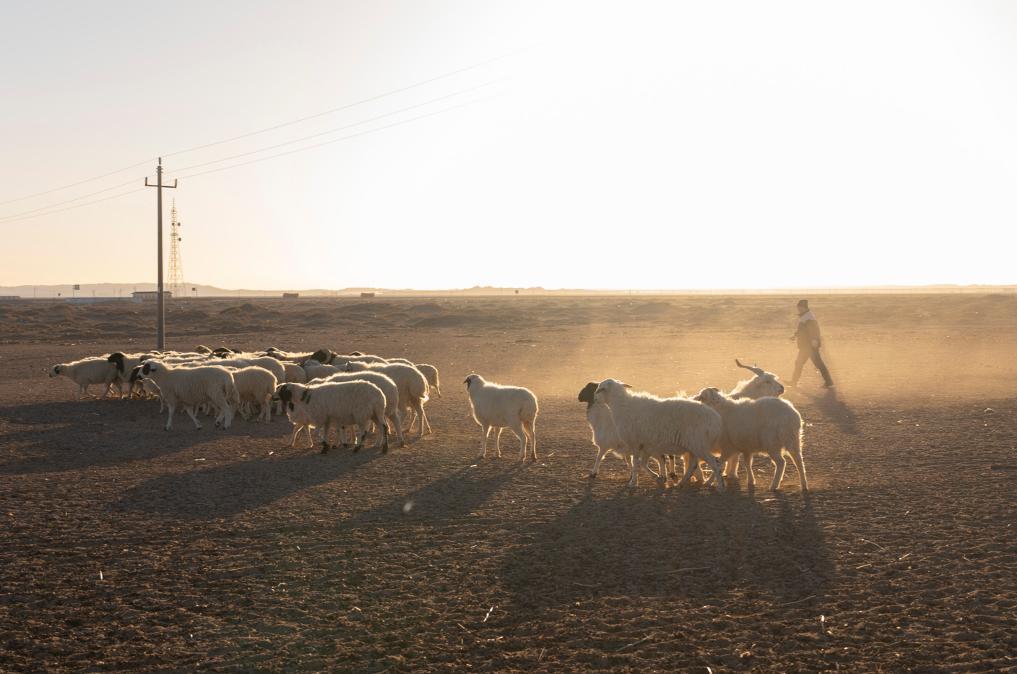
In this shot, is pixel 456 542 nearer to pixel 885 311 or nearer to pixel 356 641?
pixel 356 641

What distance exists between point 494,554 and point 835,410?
12653 mm

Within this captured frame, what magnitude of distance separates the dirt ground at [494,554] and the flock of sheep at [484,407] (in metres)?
0.53

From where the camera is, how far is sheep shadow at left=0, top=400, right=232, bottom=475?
45.3 feet

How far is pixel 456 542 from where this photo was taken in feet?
29.6

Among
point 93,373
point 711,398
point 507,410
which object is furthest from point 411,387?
point 93,373

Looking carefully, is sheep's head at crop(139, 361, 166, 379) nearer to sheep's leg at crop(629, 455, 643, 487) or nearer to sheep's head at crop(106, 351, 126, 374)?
sheep's head at crop(106, 351, 126, 374)

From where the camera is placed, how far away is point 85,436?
16203 mm

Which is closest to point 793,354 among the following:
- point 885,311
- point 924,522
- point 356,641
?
point 924,522

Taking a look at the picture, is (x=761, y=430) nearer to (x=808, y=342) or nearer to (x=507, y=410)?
(x=507, y=410)

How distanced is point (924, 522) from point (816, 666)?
4.31 metres

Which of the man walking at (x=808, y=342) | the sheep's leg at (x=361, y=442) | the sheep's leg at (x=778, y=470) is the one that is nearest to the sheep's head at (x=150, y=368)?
the sheep's leg at (x=361, y=442)

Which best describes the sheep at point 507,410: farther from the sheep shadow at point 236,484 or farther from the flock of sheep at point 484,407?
the sheep shadow at point 236,484

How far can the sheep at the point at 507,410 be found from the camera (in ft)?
45.5

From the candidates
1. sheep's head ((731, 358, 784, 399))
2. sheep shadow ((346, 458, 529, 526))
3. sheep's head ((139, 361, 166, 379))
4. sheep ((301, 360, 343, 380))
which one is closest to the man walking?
sheep's head ((731, 358, 784, 399))
